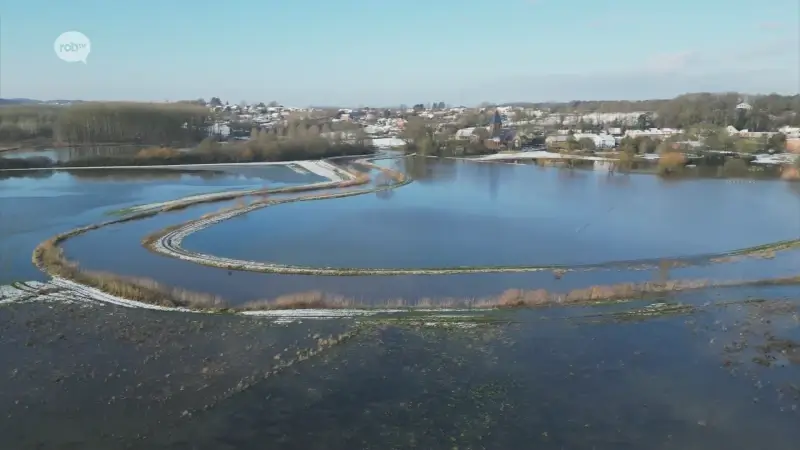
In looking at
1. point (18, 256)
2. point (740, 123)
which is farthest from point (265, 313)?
point (740, 123)

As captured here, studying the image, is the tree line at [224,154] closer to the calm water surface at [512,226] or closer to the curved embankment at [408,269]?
the calm water surface at [512,226]

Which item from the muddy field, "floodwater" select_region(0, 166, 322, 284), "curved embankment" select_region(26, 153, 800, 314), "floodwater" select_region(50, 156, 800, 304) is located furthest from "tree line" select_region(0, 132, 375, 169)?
the muddy field

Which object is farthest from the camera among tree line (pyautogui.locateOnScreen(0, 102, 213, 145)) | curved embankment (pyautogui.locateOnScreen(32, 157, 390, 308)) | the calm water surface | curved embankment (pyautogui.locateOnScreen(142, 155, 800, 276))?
tree line (pyautogui.locateOnScreen(0, 102, 213, 145))

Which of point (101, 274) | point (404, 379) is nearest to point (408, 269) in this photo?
point (404, 379)

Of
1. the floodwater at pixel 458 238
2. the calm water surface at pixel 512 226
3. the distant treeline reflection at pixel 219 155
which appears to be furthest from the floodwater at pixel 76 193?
the calm water surface at pixel 512 226

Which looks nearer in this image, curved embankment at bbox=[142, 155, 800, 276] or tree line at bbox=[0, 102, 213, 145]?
curved embankment at bbox=[142, 155, 800, 276]

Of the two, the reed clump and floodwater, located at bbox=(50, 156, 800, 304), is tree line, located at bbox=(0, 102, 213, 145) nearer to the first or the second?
floodwater, located at bbox=(50, 156, 800, 304)

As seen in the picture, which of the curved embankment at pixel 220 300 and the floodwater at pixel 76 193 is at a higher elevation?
the floodwater at pixel 76 193
